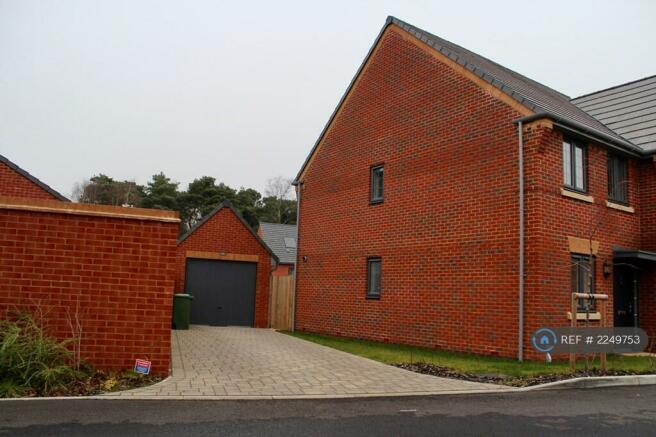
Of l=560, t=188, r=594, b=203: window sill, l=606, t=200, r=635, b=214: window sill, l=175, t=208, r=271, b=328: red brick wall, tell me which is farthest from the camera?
l=175, t=208, r=271, b=328: red brick wall

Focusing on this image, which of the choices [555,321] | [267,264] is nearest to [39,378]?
[555,321]

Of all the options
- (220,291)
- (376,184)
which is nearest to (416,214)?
(376,184)

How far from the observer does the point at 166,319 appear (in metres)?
8.70

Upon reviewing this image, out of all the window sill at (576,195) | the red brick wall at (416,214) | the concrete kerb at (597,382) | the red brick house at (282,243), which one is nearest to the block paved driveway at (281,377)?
the concrete kerb at (597,382)

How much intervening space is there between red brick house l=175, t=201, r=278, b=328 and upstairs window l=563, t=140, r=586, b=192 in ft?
39.6

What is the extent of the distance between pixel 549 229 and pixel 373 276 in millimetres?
5588

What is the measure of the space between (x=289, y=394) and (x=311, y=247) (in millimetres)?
11582

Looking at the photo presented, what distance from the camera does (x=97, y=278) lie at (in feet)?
28.1

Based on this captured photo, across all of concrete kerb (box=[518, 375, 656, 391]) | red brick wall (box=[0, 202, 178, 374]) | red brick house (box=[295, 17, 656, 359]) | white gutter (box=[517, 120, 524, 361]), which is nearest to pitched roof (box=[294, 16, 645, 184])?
red brick house (box=[295, 17, 656, 359])

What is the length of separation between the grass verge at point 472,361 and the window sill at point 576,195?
11.5ft

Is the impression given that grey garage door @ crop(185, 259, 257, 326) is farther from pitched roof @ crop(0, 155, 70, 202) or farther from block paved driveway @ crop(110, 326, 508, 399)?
block paved driveway @ crop(110, 326, 508, 399)

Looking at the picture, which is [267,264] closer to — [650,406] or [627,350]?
[627,350]

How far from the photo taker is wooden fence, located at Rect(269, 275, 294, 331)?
20.3 m

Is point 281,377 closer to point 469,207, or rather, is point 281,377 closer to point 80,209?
point 80,209
